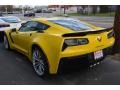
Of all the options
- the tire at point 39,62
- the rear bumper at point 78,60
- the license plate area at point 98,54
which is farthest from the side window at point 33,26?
the license plate area at point 98,54

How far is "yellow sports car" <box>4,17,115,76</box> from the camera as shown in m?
4.49

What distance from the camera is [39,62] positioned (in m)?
5.13

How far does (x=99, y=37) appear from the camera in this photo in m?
4.84

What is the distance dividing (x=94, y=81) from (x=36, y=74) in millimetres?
1316

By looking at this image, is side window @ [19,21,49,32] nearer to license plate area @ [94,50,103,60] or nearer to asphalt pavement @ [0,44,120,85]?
asphalt pavement @ [0,44,120,85]

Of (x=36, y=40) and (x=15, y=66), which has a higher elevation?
(x=36, y=40)

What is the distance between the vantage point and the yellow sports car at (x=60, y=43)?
4492mm

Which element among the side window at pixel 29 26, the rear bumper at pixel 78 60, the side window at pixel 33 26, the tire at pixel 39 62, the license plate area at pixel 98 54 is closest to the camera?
the rear bumper at pixel 78 60

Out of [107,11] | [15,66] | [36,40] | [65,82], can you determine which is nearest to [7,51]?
[15,66]

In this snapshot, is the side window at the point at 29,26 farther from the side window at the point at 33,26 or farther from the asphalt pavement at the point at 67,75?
the asphalt pavement at the point at 67,75

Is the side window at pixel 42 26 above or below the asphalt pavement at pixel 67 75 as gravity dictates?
above

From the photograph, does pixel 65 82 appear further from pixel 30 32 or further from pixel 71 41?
pixel 30 32

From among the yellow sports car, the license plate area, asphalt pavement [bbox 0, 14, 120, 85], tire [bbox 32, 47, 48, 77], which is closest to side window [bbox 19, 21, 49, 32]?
the yellow sports car

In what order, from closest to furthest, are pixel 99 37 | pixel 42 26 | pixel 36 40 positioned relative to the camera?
pixel 99 37
pixel 36 40
pixel 42 26
